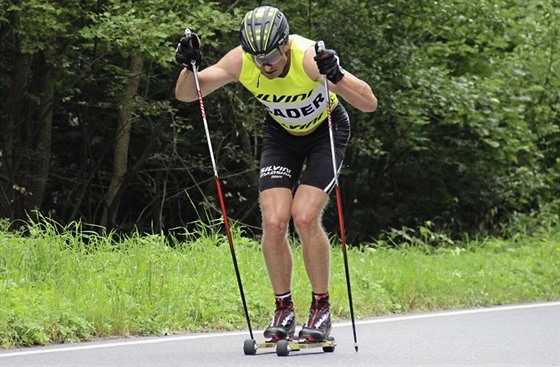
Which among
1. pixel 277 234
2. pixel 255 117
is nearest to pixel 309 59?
Result: pixel 277 234

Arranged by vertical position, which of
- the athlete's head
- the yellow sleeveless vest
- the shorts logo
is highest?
the athlete's head

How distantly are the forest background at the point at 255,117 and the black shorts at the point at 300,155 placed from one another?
5859 millimetres

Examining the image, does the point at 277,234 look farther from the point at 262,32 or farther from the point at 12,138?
the point at 12,138

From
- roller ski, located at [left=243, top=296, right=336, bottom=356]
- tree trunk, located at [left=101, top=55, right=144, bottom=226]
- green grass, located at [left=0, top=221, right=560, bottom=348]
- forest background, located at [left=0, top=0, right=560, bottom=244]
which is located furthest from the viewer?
tree trunk, located at [left=101, top=55, right=144, bottom=226]

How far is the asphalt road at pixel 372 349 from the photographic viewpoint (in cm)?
723

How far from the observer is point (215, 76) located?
764cm

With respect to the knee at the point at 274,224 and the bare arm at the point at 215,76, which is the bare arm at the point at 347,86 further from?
the knee at the point at 274,224

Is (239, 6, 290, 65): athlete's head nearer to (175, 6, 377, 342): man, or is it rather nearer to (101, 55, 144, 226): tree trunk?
(175, 6, 377, 342): man

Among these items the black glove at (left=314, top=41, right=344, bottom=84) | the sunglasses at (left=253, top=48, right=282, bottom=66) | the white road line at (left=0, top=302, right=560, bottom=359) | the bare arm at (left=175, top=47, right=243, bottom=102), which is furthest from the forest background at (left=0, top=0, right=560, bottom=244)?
the black glove at (left=314, top=41, right=344, bottom=84)

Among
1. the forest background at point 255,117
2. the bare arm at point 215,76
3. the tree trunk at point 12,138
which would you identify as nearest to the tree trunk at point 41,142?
the forest background at point 255,117

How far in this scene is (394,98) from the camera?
1838 centimetres

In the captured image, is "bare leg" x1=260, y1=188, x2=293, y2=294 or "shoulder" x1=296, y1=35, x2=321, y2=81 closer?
"shoulder" x1=296, y1=35, x2=321, y2=81

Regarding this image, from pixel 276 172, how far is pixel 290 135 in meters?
0.32

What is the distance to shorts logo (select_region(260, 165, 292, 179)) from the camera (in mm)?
7750
